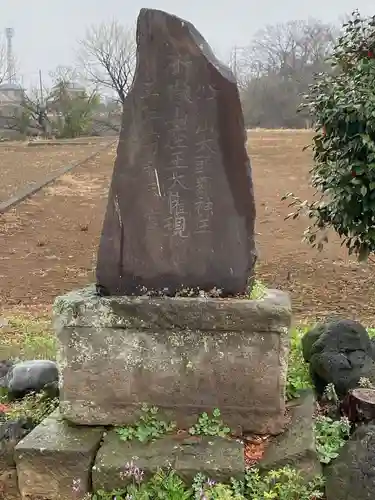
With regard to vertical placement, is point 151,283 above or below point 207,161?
below

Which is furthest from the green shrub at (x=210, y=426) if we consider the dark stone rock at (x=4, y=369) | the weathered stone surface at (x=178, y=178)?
the dark stone rock at (x=4, y=369)

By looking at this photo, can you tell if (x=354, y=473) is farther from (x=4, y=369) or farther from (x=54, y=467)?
(x=4, y=369)

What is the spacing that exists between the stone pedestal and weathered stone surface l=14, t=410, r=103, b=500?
227 mm

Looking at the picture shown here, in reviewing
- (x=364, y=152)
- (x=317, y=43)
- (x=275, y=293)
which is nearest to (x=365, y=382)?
(x=275, y=293)

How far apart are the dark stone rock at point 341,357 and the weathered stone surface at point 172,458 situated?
0.93 m

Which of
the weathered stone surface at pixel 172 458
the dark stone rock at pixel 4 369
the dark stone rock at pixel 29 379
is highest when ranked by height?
the weathered stone surface at pixel 172 458

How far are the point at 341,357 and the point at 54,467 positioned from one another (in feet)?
5.58

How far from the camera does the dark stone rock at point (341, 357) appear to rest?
11.5 feet

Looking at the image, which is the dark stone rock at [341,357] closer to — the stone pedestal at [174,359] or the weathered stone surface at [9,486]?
the stone pedestal at [174,359]

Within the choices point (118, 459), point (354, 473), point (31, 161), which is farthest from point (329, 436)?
point (31, 161)

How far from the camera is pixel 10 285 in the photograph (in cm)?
847

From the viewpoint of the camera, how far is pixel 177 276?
306cm

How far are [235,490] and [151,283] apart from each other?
103cm

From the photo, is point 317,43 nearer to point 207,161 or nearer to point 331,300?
point 331,300
